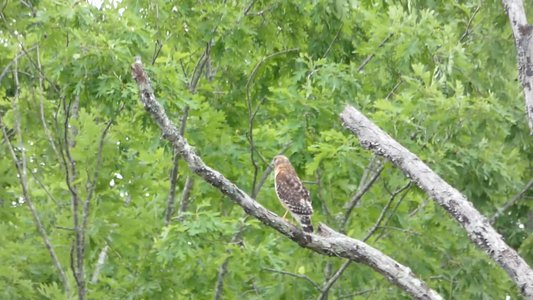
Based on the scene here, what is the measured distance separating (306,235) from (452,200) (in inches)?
37.8

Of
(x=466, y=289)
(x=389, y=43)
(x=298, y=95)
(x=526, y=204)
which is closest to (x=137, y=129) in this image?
(x=298, y=95)

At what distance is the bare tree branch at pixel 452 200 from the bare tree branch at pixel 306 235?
0.39 metres

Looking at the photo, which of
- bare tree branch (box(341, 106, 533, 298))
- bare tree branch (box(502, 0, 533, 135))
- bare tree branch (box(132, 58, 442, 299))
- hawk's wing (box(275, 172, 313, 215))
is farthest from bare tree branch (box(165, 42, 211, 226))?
bare tree branch (box(502, 0, 533, 135))

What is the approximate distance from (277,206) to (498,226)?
5.65 m

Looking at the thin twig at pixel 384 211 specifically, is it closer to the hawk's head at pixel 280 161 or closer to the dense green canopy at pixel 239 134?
the dense green canopy at pixel 239 134

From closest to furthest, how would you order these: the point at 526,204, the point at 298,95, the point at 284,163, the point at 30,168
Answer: the point at 284,163 < the point at 298,95 < the point at 30,168 < the point at 526,204

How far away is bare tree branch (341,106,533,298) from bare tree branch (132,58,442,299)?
0.39 meters

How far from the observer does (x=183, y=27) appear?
1326cm

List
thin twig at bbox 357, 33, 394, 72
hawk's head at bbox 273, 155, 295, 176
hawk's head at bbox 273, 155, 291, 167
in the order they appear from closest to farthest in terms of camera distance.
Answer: hawk's head at bbox 273, 155, 295, 176, hawk's head at bbox 273, 155, 291, 167, thin twig at bbox 357, 33, 394, 72

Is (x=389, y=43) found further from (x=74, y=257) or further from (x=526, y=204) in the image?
(x=526, y=204)

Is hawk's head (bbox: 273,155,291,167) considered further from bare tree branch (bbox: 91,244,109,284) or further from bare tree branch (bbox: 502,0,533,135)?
bare tree branch (bbox: 502,0,533,135)

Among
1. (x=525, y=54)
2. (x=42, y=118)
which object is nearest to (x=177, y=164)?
(x=42, y=118)

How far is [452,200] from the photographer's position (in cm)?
640

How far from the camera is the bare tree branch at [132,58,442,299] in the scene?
6445 mm
